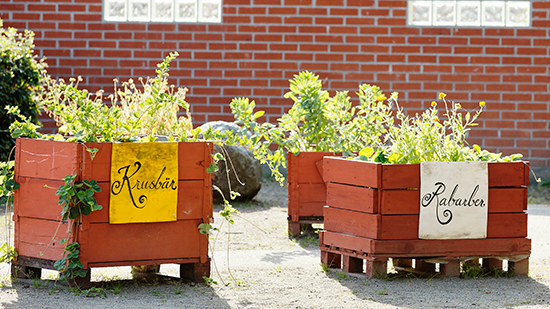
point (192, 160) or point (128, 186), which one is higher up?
point (192, 160)

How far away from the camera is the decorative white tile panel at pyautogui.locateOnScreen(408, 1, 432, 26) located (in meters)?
9.11

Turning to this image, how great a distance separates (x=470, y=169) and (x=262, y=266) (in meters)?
1.56

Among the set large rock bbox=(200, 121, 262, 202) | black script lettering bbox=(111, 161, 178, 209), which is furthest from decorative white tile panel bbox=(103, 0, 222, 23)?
black script lettering bbox=(111, 161, 178, 209)

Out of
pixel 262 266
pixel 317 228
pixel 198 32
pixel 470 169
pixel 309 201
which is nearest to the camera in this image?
pixel 470 169

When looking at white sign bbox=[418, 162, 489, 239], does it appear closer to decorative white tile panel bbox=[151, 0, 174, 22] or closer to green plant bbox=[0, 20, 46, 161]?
green plant bbox=[0, 20, 46, 161]

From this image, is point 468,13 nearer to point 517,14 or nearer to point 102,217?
point 517,14

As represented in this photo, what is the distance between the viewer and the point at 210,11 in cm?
909

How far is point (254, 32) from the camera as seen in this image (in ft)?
29.7

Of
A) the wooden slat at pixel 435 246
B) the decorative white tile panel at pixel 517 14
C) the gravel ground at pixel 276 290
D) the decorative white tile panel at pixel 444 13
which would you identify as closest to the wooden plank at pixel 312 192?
the gravel ground at pixel 276 290

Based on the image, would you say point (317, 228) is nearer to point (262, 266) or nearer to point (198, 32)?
point (262, 266)

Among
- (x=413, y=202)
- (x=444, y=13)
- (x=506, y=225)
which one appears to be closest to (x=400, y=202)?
(x=413, y=202)

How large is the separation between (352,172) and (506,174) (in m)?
1.02

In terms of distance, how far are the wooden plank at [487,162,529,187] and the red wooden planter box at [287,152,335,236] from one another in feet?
5.71

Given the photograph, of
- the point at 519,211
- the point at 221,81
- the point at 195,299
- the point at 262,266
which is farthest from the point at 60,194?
the point at 221,81
